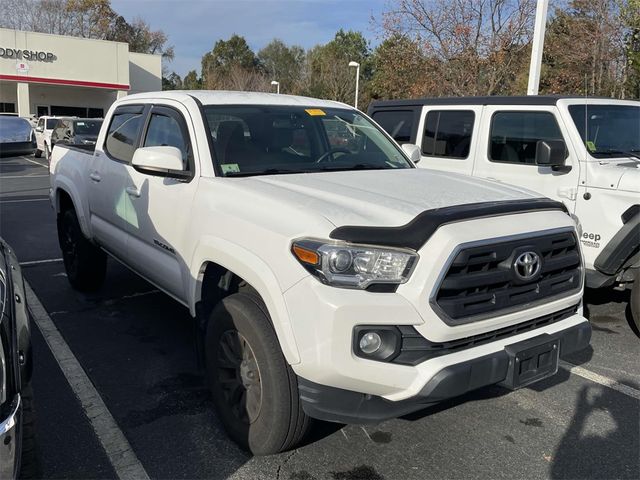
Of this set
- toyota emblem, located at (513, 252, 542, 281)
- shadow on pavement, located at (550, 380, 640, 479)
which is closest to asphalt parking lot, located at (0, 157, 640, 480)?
shadow on pavement, located at (550, 380, 640, 479)

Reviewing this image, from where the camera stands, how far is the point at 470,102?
20.3 feet

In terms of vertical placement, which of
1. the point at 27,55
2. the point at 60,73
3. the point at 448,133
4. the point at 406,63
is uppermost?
the point at 27,55

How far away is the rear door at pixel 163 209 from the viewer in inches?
137

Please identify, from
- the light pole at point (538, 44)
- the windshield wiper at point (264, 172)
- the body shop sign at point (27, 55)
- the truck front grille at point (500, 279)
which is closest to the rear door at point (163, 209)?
the windshield wiper at point (264, 172)

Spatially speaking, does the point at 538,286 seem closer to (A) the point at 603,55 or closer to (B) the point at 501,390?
(B) the point at 501,390

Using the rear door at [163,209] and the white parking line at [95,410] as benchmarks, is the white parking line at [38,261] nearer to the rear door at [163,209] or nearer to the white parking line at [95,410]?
the white parking line at [95,410]

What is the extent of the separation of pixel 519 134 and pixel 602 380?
266cm

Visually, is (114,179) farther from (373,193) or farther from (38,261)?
(38,261)

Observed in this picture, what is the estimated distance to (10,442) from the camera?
190cm

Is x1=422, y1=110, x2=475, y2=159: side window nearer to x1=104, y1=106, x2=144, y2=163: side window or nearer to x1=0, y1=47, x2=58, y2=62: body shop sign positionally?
x1=104, y1=106, x2=144, y2=163: side window

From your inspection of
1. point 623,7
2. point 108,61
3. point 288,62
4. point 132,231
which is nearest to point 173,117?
point 132,231

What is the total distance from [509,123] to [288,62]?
5913cm

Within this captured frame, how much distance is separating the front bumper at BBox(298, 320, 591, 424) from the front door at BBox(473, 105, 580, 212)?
3.15 meters

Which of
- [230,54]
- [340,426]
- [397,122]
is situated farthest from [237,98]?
[230,54]
